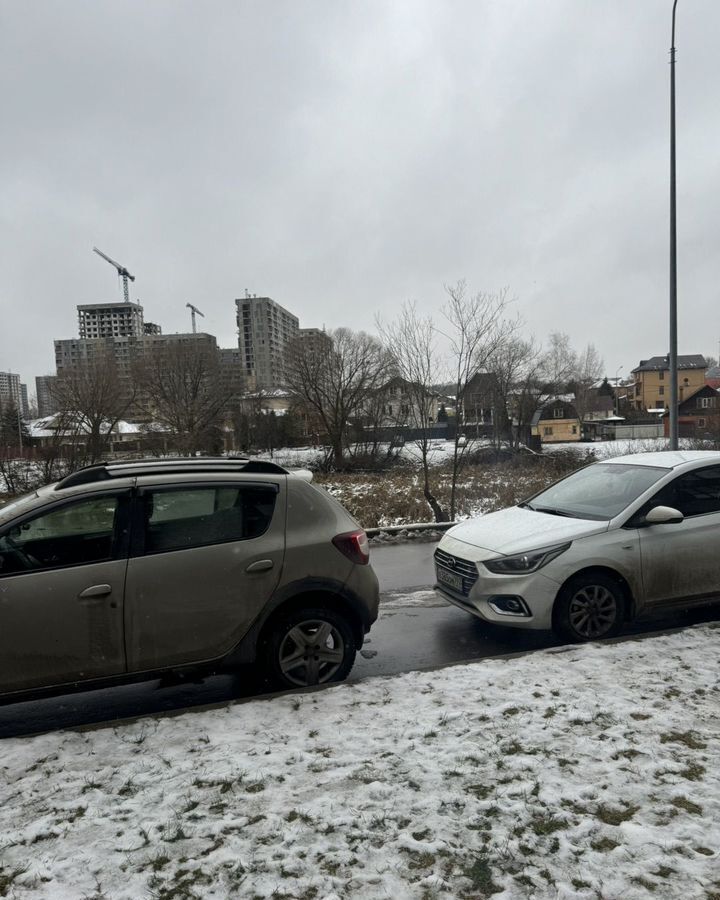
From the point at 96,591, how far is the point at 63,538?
0.43m

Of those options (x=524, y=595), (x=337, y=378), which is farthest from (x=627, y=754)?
(x=337, y=378)

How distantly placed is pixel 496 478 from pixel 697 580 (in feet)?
48.8

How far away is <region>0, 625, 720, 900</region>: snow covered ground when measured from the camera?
2375 mm

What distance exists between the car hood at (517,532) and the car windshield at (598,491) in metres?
0.21

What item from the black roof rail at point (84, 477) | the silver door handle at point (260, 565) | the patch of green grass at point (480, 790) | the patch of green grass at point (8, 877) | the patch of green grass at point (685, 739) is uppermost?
the black roof rail at point (84, 477)

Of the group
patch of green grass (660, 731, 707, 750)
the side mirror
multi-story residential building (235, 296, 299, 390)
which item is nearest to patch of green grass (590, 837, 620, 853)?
patch of green grass (660, 731, 707, 750)

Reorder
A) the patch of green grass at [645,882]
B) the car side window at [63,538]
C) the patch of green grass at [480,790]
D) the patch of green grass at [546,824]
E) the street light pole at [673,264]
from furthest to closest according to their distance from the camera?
1. the street light pole at [673,264]
2. the car side window at [63,538]
3. the patch of green grass at [480,790]
4. the patch of green grass at [546,824]
5. the patch of green grass at [645,882]

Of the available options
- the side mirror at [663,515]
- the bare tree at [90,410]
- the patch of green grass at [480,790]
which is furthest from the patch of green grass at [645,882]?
the bare tree at [90,410]

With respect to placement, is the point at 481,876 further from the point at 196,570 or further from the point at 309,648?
the point at 196,570

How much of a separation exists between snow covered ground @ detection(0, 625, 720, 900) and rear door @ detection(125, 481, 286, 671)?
0.48 meters

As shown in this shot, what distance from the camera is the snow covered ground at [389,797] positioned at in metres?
2.38

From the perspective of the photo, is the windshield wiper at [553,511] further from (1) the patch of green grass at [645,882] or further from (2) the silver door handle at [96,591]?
(2) the silver door handle at [96,591]

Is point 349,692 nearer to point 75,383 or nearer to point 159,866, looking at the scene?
point 159,866

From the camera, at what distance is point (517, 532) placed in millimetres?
5770
